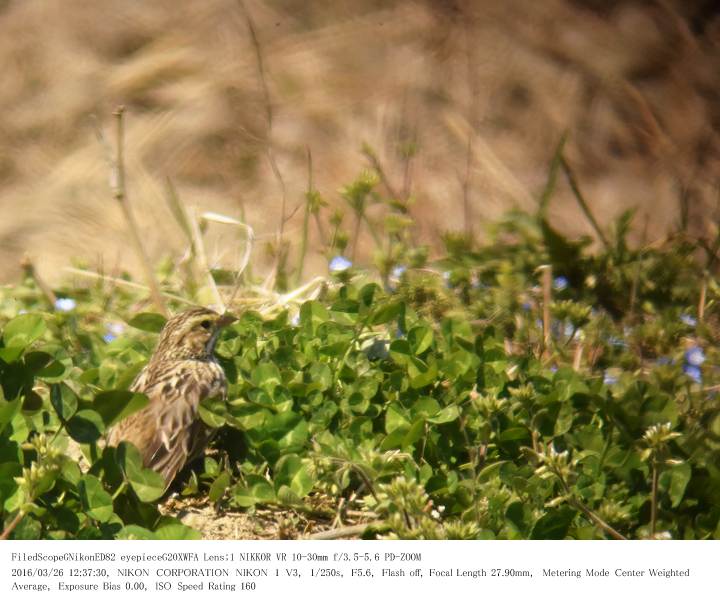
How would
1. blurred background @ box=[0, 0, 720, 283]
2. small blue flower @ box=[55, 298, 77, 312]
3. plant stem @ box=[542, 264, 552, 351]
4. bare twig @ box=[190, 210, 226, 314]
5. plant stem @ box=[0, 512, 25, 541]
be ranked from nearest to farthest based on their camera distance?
plant stem @ box=[0, 512, 25, 541] < plant stem @ box=[542, 264, 552, 351] < bare twig @ box=[190, 210, 226, 314] < small blue flower @ box=[55, 298, 77, 312] < blurred background @ box=[0, 0, 720, 283]

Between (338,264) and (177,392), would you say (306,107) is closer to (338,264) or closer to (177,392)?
(338,264)

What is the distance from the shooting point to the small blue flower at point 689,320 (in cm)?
615

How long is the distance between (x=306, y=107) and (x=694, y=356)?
324 centimetres

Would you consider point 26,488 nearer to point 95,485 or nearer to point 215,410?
point 95,485

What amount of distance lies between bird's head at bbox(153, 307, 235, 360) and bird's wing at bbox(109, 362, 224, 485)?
5.3 inches

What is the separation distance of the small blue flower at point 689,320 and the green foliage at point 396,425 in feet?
0.32

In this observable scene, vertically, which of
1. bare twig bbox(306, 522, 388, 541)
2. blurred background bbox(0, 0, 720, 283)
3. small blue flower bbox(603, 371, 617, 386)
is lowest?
bare twig bbox(306, 522, 388, 541)

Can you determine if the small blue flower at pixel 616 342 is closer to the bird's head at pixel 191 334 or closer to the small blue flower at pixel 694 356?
the small blue flower at pixel 694 356

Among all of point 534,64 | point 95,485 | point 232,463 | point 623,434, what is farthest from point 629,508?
point 534,64

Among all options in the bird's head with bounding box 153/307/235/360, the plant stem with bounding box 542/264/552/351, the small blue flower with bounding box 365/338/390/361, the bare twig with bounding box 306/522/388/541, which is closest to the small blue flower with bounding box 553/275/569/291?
the plant stem with bounding box 542/264/552/351

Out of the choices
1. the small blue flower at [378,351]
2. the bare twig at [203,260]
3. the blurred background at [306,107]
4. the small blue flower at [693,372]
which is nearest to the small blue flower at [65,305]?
the bare twig at [203,260]

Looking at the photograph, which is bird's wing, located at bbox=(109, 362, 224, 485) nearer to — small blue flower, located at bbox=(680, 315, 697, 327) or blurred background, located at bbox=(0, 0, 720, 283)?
small blue flower, located at bbox=(680, 315, 697, 327)

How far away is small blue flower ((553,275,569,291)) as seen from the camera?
6.59 m

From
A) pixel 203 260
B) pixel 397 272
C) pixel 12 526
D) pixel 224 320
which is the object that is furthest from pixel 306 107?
pixel 12 526
